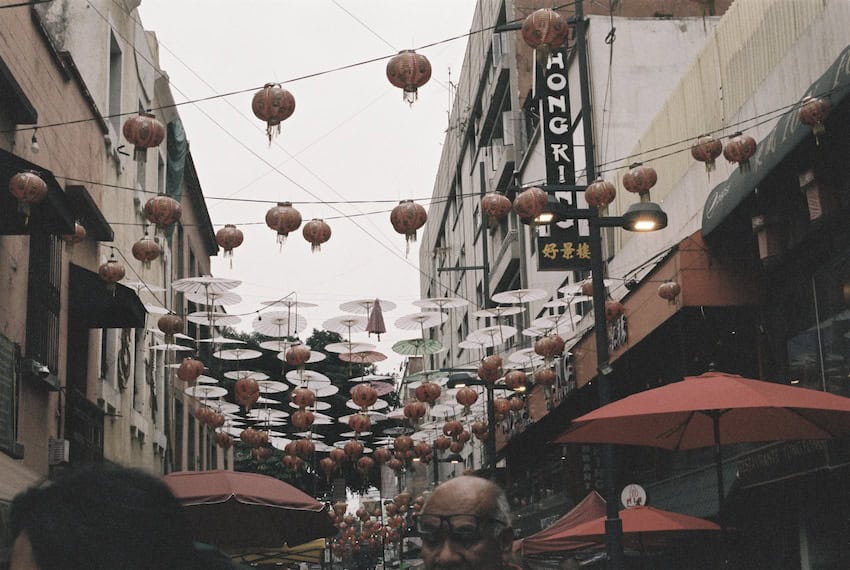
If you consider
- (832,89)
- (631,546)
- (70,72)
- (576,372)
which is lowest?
(631,546)

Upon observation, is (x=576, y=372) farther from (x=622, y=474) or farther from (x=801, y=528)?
(x=801, y=528)

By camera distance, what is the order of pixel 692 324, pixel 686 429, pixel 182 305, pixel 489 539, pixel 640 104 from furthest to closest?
pixel 182 305
pixel 640 104
pixel 692 324
pixel 686 429
pixel 489 539

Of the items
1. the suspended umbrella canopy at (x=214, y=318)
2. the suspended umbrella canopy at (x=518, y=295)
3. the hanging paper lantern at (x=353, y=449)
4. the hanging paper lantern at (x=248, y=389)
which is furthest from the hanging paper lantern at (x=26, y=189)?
the hanging paper lantern at (x=353, y=449)

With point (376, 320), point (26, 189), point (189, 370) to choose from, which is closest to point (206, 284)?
point (189, 370)

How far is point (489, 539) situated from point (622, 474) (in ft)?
67.8

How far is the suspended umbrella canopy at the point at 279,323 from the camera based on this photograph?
25062 millimetres

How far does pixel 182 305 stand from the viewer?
3366 cm

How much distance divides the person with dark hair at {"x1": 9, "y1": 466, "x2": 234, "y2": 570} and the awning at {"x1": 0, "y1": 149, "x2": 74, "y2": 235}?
32.1ft

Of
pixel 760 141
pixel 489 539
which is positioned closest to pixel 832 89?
pixel 760 141

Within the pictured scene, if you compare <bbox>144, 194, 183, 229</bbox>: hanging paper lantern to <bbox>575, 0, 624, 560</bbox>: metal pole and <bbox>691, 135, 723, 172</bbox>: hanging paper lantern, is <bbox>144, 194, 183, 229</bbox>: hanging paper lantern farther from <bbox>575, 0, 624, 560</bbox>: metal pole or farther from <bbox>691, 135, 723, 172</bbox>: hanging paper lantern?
<bbox>691, 135, 723, 172</bbox>: hanging paper lantern

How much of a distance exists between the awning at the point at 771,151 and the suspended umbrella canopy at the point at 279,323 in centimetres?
1175

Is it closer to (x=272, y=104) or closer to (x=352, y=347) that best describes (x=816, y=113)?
(x=272, y=104)

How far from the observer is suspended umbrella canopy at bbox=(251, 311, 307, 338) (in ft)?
82.2

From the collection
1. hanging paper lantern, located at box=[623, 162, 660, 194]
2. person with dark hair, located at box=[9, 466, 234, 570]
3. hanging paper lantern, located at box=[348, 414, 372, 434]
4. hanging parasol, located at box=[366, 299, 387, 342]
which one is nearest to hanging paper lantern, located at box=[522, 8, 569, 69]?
hanging paper lantern, located at box=[623, 162, 660, 194]
